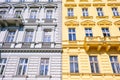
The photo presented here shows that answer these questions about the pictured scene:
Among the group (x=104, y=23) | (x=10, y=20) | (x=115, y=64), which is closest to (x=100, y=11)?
(x=104, y=23)

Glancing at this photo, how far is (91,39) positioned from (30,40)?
20.0ft

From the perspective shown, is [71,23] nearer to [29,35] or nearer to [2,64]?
[29,35]

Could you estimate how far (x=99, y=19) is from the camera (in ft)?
58.2

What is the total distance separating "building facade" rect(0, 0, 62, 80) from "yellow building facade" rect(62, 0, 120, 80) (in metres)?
0.95

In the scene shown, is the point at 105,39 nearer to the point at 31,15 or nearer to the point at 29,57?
the point at 29,57

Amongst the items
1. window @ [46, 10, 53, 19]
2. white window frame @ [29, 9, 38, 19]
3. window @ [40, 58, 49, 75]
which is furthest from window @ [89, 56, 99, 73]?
white window frame @ [29, 9, 38, 19]

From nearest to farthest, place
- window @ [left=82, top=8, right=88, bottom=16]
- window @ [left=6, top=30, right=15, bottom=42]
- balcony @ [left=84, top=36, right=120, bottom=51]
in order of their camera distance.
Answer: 1. balcony @ [left=84, top=36, right=120, bottom=51]
2. window @ [left=6, top=30, right=15, bottom=42]
3. window @ [left=82, top=8, right=88, bottom=16]

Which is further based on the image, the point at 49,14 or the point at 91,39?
the point at 49,14

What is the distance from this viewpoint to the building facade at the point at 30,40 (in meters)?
13.8

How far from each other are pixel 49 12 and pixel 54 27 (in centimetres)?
279

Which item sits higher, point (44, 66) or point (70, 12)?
point (70, 12)

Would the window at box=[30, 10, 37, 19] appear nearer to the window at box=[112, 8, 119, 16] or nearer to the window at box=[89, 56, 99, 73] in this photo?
the window at box=[89, 56, 99, 73]

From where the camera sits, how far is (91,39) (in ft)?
A: 49.9

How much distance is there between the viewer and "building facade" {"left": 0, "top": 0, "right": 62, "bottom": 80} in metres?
13.8
